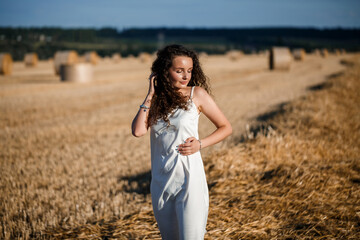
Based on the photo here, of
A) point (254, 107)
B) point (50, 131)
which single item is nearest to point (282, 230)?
point (50, 131)

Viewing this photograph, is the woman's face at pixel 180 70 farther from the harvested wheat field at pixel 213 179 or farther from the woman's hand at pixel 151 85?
the harvested wheat field at pixel 213 179

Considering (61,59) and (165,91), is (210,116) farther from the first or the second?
→ (61,59)

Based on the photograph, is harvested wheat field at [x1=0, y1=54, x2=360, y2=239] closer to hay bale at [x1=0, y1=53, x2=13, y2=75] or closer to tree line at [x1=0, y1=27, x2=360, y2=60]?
hay bale at [x1=0, y1=53, x2=13, y2=75]

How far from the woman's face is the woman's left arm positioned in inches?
4.8

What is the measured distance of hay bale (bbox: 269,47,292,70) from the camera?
2300 centimetres

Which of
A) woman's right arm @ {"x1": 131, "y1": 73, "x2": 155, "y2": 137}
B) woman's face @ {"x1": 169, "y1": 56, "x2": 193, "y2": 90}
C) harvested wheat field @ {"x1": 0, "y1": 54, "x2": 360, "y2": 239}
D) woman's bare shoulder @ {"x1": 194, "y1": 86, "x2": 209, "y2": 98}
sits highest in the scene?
woman's face @ {"x1": 169, "y1": 56, "x2": 193, "y2": 90}

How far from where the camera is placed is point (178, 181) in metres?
2.18

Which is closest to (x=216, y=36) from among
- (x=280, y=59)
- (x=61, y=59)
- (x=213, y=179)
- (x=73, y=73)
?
(x=280, y=59)

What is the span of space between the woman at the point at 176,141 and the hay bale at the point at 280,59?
2247 cm

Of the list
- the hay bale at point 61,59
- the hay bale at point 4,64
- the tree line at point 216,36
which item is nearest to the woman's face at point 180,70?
the hay bale at point 61,59

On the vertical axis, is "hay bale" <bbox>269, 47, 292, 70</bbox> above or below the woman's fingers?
above

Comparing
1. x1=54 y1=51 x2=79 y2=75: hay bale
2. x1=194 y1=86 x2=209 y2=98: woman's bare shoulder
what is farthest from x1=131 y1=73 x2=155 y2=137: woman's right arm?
x1=54 y1=51 x2=79 y2=75: hay bale

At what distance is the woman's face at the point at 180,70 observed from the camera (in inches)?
86.7

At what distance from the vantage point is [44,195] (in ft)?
13.4
